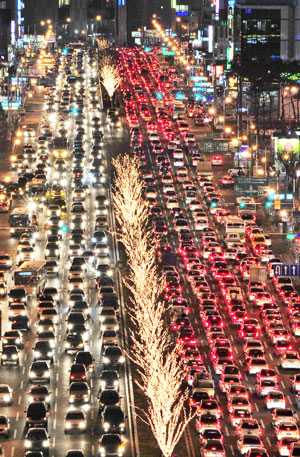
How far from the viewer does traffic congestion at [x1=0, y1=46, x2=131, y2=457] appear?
85938 millimetres

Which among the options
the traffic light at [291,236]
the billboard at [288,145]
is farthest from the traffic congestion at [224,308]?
the billboard at [288,145]

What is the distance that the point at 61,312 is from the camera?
113m

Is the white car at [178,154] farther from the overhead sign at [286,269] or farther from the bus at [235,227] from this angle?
the overhead sign at [286,269]

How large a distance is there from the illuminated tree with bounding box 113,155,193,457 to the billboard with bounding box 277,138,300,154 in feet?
51.8

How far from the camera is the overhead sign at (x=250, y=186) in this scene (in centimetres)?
14175

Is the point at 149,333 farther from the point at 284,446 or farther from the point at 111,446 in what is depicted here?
the point at 111,446

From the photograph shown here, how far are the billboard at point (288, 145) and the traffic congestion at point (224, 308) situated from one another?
672 cm

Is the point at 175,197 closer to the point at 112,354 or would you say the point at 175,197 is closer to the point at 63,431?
the point at 112,354

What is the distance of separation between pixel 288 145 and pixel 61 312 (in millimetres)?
51630

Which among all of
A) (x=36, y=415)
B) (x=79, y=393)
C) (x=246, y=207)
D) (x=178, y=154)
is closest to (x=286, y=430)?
(x=79, y=393)

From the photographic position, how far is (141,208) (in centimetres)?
13912

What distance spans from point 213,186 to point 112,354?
63.9 meters

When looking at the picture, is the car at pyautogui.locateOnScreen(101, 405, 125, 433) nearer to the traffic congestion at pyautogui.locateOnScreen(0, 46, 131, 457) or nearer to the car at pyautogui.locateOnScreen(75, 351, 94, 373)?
the traffic congestion at pyautogui.locateOnScreen(0, 46, 131, 457)

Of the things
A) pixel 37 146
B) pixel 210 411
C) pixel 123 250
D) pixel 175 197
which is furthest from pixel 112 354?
pixel 37 146
